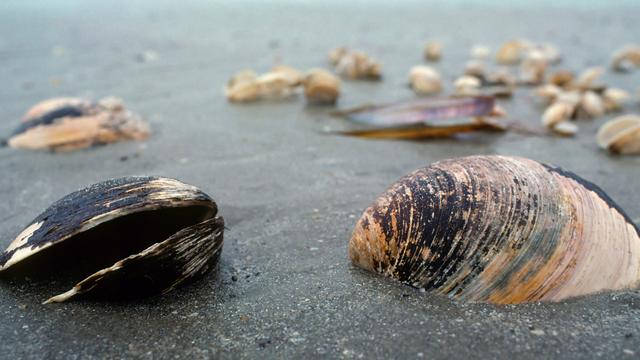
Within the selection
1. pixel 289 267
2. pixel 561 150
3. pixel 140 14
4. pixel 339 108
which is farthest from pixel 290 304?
pixel 140 14

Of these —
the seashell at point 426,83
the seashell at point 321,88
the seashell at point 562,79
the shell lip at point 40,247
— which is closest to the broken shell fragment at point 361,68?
the seashell at point 426,83

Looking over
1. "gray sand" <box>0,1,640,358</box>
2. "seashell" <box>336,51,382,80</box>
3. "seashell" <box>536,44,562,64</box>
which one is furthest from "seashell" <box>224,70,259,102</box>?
"seashell" <box>536,44,562,64</box>

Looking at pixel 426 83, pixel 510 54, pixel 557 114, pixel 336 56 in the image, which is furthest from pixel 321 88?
pixel 510 54

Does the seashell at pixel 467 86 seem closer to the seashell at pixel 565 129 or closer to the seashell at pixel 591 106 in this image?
the seashell at pixel 591 106

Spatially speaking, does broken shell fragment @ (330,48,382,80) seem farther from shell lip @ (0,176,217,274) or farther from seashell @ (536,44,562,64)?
shell lip @ (0,176,217,274)

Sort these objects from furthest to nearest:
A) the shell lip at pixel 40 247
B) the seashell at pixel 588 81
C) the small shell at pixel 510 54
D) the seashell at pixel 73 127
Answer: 1. the small shell at pixel 510 54
2. the seashell at pixel 588 81
3. the seashell at pixel 73 127
4. the shell lip at pixel 40 247

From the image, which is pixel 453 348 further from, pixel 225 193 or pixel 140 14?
pixel 140 14

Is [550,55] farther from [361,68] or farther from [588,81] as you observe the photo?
[361,68]
